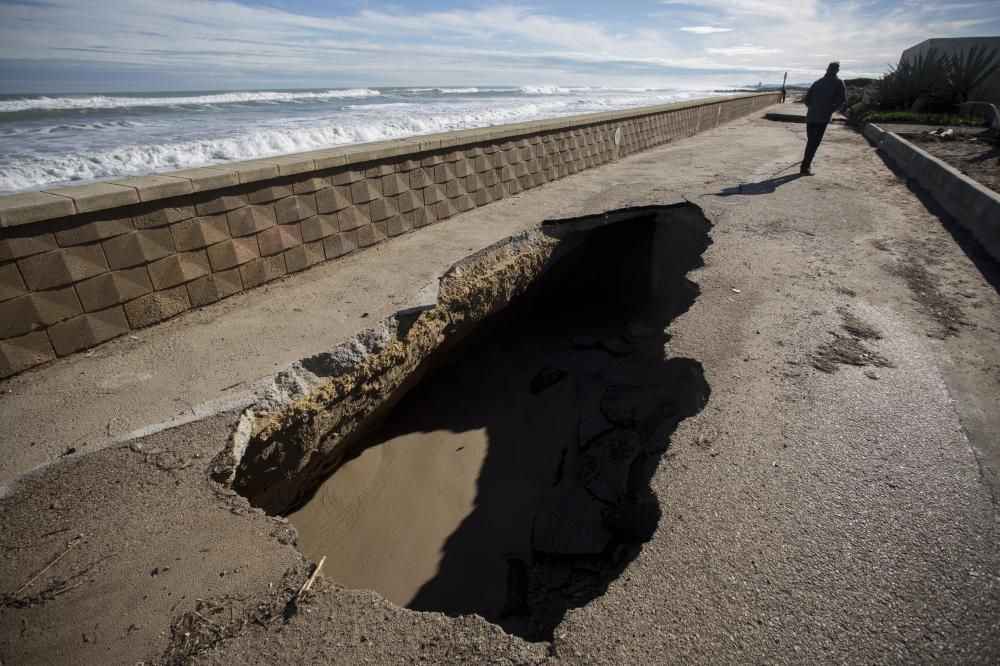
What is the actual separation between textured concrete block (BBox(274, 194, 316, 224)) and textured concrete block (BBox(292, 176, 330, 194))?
42 mm

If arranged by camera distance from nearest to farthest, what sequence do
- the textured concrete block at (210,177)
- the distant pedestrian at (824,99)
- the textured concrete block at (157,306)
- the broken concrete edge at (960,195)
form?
the textured concrete block at (157,306) → the textured concrete block at (210,177) → the broken concrete edge at (960,195) → the distant pedestrian at (824,99)

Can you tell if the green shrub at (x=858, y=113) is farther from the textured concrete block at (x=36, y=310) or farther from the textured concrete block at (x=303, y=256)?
the textured concrete block at (x=36, y=310)

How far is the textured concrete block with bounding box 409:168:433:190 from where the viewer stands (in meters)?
5.70

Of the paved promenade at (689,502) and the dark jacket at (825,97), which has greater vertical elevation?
the dark jacket at (825,97)

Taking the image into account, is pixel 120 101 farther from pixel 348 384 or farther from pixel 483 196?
pixel 348 384

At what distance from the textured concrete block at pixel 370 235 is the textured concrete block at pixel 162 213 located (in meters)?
1.66

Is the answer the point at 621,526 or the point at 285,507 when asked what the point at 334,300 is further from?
the point at 621,526

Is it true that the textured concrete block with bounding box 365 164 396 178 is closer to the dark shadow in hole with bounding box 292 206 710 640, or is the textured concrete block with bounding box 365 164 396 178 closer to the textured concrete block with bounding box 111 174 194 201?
the textured concrete block with bounding box 111 174 194 201

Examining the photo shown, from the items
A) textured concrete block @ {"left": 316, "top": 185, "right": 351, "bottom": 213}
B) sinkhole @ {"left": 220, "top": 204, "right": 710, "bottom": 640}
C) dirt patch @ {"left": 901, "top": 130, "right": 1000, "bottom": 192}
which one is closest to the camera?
sinkhole @ {"left": 220, "top": 204, "right": 710, "bottom": 640}

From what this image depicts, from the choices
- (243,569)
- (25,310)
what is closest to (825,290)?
(243,569)

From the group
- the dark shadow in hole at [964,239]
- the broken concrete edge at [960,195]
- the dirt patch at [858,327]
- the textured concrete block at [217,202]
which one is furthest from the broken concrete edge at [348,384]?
the broken concrete edge at [960,195]

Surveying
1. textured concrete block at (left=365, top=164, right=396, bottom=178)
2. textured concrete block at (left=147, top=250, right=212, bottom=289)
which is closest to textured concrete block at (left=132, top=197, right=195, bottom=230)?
textured concrete block at (left=147, top=250, right=212, bottom=289)

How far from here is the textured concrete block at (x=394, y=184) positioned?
17.7ft

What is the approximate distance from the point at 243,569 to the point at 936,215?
7870 mm
